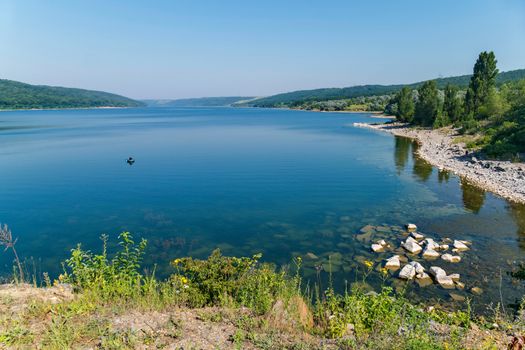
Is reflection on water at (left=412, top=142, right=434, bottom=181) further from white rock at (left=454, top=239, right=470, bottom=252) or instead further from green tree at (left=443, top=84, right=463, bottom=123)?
green tree at (left=443, top=84, right=463, bottom=123)

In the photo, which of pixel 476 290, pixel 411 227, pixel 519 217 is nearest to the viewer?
pixel 476 290

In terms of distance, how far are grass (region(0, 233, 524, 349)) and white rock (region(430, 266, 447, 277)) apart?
18.5 feet

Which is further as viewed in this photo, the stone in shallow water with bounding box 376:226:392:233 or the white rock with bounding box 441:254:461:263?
the stone in shallow water with bounding box 376:226:392:233

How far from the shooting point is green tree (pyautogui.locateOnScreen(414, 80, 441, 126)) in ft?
281

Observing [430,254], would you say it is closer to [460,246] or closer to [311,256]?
[460,246]

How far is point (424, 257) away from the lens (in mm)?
16688

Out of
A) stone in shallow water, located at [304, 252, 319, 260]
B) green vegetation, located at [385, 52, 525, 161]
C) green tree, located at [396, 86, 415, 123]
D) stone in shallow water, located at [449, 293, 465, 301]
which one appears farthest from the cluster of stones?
green tree, located at [396, 86, 415, 123]

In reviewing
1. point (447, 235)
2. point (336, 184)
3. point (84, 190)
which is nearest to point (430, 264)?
point (447, 235)

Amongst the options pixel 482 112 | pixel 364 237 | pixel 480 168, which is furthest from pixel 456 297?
pixel 482 112

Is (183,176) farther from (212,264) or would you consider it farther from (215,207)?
(212,264)

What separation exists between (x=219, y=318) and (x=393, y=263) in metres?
11.0

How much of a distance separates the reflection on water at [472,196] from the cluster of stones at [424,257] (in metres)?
8.31

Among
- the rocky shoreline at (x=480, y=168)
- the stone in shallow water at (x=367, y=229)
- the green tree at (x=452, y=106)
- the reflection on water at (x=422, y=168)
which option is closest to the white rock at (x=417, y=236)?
the stone in shallow water at (x=367, y=229)

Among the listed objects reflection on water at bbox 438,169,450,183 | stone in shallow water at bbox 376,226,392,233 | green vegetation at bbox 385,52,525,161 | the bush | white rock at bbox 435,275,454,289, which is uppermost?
green vegetation at bbox 385,52,525,161
